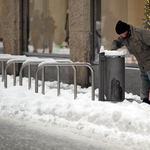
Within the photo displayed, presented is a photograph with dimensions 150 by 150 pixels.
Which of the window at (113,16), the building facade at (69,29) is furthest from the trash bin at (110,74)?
the window at (113,16)

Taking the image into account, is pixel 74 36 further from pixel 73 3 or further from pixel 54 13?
pixel 54 13

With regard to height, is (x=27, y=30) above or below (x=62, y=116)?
above

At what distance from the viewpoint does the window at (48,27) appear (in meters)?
13.0

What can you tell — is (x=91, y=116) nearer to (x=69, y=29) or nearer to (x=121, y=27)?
(x=121, y=27)

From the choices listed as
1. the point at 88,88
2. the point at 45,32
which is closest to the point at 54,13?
the point at 45,32

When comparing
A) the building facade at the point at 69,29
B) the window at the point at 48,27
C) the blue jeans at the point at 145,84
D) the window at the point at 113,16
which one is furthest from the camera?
the window at the point at 48,27

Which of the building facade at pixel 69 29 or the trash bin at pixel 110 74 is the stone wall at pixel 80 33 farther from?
the trash bin at pixel 110 74

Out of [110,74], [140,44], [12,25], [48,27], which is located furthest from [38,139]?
[12,25]

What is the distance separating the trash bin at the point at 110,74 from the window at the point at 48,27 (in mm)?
5771

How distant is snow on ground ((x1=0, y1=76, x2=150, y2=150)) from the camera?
4.91 metres

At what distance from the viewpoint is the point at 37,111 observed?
6.59m

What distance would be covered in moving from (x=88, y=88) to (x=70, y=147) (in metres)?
6.59

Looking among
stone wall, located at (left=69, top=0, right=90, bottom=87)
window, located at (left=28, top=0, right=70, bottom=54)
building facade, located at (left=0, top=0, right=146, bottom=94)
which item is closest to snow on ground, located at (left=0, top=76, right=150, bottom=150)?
building facade, located at (left=0, top=0, right=146, bottom=94)

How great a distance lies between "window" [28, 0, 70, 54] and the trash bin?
5771 millimetres
